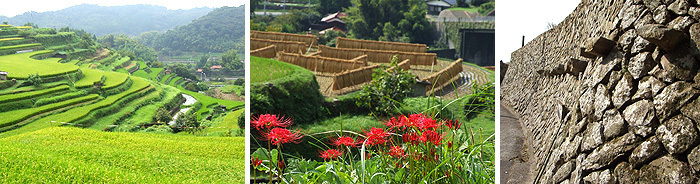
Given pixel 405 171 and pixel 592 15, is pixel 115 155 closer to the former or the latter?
pixel 405 171

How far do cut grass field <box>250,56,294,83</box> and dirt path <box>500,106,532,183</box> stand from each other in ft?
8.17

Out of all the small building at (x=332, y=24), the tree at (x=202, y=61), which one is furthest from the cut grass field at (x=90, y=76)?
the small building at (x=332, y=24)

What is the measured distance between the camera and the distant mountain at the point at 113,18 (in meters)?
6.19

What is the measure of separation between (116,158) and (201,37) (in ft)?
6.93

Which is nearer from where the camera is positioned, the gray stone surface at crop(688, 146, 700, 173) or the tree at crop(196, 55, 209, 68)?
the gray stone surface at crop(688, 146, 700, 173)


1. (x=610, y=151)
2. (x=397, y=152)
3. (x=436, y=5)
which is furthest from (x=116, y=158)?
(x=610, y=151)

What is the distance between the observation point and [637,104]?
204cm

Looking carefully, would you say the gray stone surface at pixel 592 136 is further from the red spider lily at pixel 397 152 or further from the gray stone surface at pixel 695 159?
the red spider lily at pixel 397 152

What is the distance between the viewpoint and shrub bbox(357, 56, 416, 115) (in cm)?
515

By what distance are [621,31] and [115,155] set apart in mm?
5298

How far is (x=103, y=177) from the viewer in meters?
4.68

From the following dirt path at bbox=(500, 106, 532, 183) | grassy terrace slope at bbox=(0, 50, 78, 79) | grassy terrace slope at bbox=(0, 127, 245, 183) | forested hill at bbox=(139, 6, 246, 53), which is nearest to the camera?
dirt path at bbox=(500, 106, 532, 183)

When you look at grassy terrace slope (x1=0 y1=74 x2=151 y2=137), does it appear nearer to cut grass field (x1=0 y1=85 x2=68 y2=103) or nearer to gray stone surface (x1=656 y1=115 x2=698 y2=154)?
cut grass field (x1=0 y1=85 x2=68 y2=103)

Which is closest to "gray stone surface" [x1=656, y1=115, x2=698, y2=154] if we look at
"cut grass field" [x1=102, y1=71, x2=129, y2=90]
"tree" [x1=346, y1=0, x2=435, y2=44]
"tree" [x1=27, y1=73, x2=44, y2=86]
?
"tree" [x1=346, y1=0, x2=435, y2=44]
